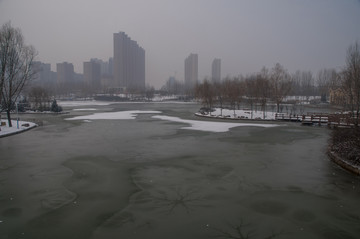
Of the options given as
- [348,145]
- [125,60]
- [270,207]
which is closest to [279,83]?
[348,145]

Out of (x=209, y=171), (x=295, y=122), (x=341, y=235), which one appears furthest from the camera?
(x=295, y=122)

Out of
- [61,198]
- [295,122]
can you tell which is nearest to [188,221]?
[61,198]

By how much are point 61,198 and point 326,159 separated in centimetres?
1134

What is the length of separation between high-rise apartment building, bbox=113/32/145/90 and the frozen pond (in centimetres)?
16452

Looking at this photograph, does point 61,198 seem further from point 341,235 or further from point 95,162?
point 341,235

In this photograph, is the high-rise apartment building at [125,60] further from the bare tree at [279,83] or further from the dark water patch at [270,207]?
the dark water patch at [270,207]

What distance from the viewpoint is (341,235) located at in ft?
19.0

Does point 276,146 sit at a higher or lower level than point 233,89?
lower

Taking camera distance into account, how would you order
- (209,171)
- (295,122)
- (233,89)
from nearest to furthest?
(209,171)
(295,122)
(233,89)

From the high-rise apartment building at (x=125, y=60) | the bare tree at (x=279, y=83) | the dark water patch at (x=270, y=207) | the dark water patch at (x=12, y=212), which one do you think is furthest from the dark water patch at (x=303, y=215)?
the high-rise apartment building at (x=125, y=60)

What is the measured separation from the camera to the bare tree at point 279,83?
148 ft

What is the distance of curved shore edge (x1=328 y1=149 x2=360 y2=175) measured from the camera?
10.1 metres

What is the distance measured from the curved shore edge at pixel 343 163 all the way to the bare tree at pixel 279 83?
34.1 metres

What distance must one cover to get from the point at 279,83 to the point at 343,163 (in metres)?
37.0
